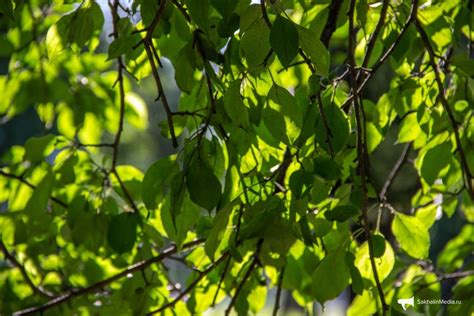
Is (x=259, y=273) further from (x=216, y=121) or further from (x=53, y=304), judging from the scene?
(x=216, y=121)

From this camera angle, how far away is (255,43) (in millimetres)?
651

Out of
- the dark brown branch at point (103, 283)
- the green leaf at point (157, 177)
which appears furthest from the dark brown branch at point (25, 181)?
the green leaf at point (157, 177)

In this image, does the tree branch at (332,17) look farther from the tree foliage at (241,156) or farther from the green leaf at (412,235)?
the green leaf at (412,235)

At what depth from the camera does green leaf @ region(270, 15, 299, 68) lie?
1.97 ft

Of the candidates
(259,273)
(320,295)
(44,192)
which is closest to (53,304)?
(44,192)

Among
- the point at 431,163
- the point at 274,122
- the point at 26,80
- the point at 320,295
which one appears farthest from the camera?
the point at 26,80

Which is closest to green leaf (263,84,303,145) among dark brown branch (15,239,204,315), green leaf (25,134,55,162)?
dark brown branch (15,239,204,315)

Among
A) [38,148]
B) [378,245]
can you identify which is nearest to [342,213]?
[378,245]

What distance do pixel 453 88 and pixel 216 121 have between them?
1.51 ft

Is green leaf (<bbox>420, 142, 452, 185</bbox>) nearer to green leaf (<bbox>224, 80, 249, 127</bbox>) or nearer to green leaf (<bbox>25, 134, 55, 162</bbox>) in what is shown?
green leaf (<bbox>224, 80, 249, 127</bbox>)

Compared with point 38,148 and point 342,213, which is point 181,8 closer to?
point 342,213

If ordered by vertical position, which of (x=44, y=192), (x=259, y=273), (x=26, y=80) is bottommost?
(x=259, y=273)

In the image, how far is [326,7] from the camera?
0.98m

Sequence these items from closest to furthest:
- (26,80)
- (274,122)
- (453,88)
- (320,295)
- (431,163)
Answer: (274,122) < (320,295) < (431,163) < (453,88) < (26,80)
